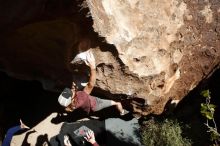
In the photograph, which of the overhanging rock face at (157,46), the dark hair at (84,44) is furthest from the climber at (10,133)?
the dark hair at (84,44)

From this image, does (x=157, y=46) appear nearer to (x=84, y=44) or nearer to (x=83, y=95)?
(x=84, y=44)

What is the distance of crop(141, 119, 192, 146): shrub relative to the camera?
21.7 ft

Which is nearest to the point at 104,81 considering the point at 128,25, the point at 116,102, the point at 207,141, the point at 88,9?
the point at 116,102

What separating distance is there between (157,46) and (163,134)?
1368 mm

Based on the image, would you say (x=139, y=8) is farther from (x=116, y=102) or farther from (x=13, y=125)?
(x=13, y=125)

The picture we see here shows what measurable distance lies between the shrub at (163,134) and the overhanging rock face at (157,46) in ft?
0.80

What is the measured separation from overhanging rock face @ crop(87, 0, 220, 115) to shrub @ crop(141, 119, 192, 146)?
0.80 feet

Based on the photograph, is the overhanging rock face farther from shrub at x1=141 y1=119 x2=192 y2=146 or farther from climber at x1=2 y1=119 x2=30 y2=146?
climber at x1=2 y1=119 x2=30 y2=146

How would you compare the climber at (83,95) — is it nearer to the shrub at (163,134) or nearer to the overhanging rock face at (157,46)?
the overhanging rock face at (157,46)

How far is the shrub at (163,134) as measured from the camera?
6.62 metres

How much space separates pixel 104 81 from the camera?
6391 mm

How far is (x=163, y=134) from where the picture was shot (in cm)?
665

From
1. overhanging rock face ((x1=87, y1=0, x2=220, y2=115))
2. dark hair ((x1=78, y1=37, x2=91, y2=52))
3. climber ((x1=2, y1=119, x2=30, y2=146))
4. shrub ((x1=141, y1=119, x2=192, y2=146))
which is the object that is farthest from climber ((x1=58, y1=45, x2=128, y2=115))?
shrub ((x1=141, y1=119, x2=192, y2=146))

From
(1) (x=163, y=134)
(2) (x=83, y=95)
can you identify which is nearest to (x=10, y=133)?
(2) (x=83, y=95)
